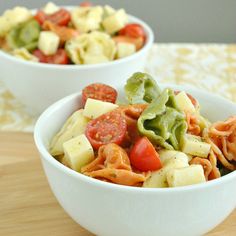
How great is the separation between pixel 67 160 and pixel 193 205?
0.34 m

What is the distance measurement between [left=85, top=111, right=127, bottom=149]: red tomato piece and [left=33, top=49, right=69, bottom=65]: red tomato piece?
696 mm

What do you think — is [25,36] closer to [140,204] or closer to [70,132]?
[70,132]

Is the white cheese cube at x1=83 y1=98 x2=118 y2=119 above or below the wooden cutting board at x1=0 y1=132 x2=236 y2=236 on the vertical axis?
above

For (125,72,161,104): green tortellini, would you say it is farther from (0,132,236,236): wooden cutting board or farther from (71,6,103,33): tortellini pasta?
(71,6,103,33): tortellini pasta

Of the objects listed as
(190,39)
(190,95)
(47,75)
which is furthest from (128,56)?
(190,39)

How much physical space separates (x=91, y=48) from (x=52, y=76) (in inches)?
8.1

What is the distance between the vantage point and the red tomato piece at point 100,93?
1.60 meters

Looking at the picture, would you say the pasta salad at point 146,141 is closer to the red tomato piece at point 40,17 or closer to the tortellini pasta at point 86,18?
the tortellini pasta at point 86,18

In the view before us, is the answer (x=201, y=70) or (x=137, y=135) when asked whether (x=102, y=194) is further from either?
(x=201, y=70)

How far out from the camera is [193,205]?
48.6 inches

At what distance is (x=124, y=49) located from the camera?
214cm

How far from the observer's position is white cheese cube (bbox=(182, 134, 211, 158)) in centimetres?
136

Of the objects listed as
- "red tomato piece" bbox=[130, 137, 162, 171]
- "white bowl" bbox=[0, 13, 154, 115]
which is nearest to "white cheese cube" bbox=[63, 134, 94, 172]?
"red tomato piece" bbox=[130, 137, 162, 171]

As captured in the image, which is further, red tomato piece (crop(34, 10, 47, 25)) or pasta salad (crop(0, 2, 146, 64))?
red tomato piece (crop(34, 10, 47, 25))
